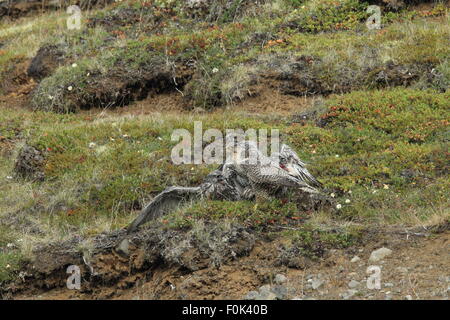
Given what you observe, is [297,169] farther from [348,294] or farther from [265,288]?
[348,294]

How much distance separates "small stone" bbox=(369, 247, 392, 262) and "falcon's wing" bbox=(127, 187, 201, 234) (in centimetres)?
282

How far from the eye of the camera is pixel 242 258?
8.88m

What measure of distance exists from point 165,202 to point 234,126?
12.8ft

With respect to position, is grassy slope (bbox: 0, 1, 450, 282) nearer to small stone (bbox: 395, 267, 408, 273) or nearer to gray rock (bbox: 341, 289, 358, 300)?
small stone (bbox: 395, 267, 408, 273)

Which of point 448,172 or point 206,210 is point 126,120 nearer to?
point 206,210

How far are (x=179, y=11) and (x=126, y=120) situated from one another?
5.87 meters

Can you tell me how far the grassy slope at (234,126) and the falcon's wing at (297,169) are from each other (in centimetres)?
35

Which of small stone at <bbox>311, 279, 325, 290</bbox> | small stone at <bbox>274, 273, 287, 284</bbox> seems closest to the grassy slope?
small stone at <bbox>274, 273, 287, 284</bbox>

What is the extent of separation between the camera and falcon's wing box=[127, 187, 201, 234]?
384 inches

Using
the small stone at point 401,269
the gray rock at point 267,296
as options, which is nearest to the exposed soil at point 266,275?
the small stone at point 401,269

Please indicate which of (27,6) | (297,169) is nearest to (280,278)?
(297,169)

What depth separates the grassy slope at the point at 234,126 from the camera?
33.4ft

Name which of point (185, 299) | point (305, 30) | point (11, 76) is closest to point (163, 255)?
point (185, 299)

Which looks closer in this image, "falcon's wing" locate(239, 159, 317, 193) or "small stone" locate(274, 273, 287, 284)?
"small stone" locate(274, 273, 287, 284)
